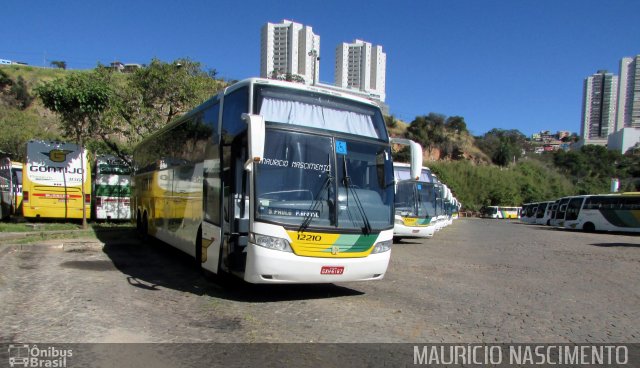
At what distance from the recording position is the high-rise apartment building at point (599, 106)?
132000mm

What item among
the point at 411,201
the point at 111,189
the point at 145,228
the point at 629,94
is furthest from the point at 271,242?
the point at 629,94

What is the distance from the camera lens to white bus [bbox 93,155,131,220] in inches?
794

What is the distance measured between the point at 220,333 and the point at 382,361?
1949mm

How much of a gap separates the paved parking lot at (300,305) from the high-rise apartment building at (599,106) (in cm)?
14299

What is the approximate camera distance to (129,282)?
331 inches

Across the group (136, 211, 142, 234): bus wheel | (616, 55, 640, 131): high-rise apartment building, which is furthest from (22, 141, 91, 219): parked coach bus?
(616, 55, 640, 131): high-rise apartment building

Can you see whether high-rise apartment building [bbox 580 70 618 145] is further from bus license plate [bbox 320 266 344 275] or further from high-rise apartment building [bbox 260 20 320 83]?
bus license plate [bbox 320 266 344 275]

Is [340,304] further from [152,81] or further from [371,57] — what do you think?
[371,57]

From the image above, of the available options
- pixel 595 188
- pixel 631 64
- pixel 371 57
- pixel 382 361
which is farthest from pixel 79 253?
pixel 631 64

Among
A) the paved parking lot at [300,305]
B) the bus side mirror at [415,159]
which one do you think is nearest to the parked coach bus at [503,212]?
the paved parking lot at [300,305]

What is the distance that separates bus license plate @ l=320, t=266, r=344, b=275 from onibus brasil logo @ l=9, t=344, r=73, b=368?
132 inches

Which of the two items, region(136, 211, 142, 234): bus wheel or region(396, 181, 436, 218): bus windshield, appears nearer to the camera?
region(136, 211, 142, 234): bus wheel

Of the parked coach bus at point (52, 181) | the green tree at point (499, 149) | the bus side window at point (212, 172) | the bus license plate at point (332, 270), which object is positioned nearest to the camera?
the bus license plate at point (332, 270)

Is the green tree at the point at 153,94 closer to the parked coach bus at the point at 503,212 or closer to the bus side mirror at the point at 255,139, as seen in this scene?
the bus side mirror at the point at 255,139
